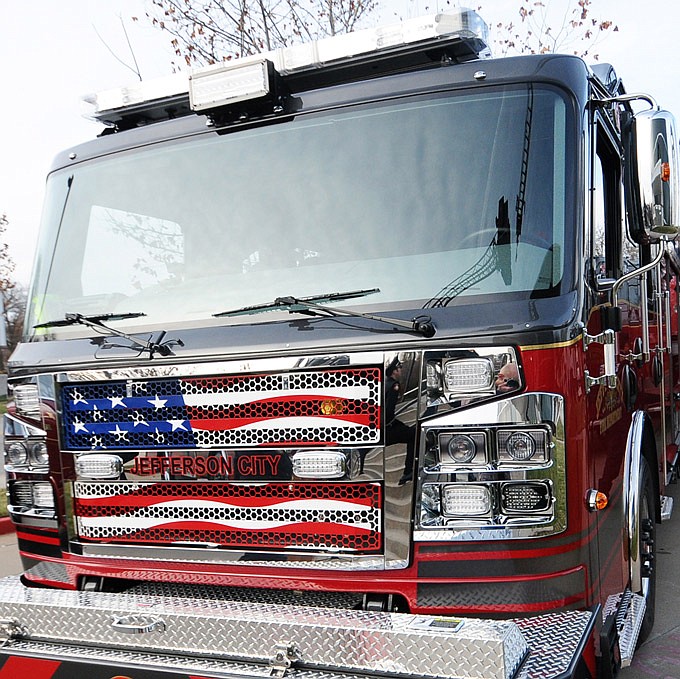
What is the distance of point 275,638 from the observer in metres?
2.51

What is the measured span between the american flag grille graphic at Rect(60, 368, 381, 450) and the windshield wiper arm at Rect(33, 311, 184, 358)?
0.12 m

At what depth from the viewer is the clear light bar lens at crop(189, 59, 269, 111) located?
327 centimetres

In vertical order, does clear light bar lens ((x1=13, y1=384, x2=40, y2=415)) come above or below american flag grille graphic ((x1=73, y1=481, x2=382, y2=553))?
above

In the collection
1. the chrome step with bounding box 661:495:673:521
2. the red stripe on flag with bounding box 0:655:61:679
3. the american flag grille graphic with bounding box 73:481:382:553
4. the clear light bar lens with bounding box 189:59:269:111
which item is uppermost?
the clear light bar lens with bounding box 189:59:269:111

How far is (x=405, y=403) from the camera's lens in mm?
2639

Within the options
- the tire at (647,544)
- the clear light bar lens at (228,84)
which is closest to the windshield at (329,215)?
the clear light bar lens at (228,84)

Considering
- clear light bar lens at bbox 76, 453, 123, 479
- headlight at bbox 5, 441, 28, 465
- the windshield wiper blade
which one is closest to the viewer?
clear light bar lens at bbox 76, 453, 123, 479

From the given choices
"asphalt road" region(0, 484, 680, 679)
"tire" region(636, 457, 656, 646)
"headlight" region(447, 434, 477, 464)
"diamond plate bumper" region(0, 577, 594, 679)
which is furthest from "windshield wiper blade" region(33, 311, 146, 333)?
"asphalt road" region(0, 484, 680, 679)

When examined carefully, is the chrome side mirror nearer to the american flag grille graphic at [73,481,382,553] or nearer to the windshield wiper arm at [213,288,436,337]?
the windshield wiper arm at [213,288,436,337]

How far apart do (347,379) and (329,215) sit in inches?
27.8

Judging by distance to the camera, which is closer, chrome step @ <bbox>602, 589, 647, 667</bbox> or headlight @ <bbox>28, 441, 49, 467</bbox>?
chrome step @ <bbox>602, 589, 647, 667</bbox>

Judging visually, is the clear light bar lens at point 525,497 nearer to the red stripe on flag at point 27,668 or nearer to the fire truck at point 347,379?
the fire truck at point 347,379

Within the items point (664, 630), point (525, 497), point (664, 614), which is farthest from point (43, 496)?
point (664, 614)

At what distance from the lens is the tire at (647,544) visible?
3.75 meters
